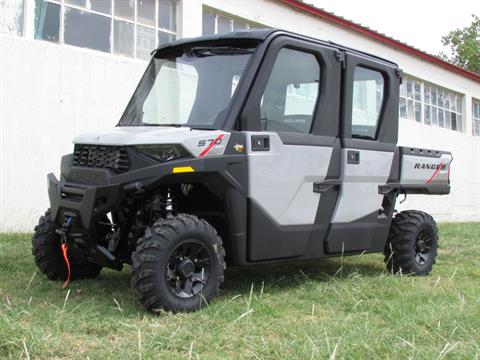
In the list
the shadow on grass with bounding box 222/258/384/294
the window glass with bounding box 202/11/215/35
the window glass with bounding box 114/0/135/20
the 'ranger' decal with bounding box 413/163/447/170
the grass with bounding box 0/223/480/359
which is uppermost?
the window glass with bounding box 202/11/215/35

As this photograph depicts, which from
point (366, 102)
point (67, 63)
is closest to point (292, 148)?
point (366, 102)

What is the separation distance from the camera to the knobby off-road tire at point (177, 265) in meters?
4.15

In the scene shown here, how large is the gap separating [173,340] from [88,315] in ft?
2.83

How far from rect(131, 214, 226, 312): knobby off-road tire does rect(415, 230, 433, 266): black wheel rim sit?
290 cm

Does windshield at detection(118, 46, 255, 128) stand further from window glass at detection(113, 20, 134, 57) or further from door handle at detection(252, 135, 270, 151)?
window glass at detection(113, 20, 134, 57)

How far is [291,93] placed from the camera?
5230 millimetres

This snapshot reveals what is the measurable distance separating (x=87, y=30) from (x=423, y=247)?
6.79 m

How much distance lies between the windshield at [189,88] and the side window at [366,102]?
4.52 ft

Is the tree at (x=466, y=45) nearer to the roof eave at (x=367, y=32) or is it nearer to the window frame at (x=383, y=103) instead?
the roof eave at (x=367, y=32)

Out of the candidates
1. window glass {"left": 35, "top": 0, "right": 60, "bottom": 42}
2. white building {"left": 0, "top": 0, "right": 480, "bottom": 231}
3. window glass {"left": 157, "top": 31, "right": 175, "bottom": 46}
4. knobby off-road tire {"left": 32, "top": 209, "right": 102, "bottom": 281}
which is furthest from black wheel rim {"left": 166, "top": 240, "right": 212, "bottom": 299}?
window glass {"left": 157, "top": 31, "right": 175, "bottom": 46}

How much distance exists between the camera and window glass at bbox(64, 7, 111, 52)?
32.9 ft

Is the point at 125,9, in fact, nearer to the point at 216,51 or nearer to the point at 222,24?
Result: the point at 222,24

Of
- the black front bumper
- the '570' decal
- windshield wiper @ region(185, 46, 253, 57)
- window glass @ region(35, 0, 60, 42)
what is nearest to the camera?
the black front bumper

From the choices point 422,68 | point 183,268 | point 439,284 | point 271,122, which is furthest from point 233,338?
point 422,68
